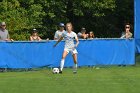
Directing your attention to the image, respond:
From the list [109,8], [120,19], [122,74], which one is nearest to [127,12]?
[120,19]

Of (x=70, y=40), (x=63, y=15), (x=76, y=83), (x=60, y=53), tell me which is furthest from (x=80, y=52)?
(x=63, y=15)

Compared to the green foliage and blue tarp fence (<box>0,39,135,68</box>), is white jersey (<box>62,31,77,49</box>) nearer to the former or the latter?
blue tarp fence (<box>0,39,135,68</box>)

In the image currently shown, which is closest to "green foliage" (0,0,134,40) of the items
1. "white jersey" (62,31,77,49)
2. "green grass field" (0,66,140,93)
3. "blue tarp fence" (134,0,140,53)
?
"blue tarp fence" (134,0,140,53)

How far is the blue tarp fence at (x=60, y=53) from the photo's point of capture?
2194 centimetres

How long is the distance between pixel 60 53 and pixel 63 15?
18562 mm

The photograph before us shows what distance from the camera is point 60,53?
22656mm

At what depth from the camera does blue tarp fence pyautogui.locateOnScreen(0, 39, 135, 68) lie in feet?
72.0

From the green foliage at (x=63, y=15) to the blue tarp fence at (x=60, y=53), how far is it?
9.94m

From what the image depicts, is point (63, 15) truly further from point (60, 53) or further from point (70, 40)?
point (70, 40)

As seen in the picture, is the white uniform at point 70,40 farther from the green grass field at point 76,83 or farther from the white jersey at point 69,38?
the green grass field at point 76,83

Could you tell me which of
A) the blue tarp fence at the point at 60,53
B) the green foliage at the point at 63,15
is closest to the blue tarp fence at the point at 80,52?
the blue tarp fence at the point at 60,53

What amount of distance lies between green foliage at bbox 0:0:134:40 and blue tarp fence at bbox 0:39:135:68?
9.94m

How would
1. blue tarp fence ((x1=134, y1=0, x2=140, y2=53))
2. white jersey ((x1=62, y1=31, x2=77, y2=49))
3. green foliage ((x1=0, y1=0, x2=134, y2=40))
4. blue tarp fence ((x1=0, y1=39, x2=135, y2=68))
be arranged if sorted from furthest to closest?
green foliage ((x1=0, y1=0, x2=134, y2=40)), blue tarp fence ((x1=134, y1=0, x2=140, y2=53)), blue tarp fence ((x1=0, y1=39, x2=135, y2=68)), white jersey ((x1=62, y1=31, x2=77, y2=49))

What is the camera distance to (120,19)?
45125 mm
